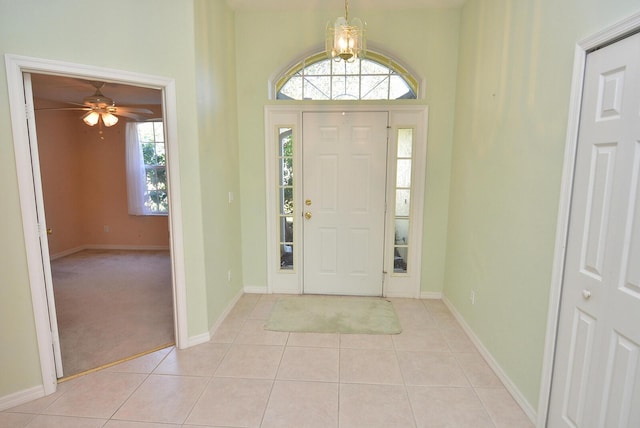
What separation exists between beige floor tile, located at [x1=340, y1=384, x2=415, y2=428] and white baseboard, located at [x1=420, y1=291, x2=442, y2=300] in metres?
1.66

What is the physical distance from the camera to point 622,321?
1.39 meters

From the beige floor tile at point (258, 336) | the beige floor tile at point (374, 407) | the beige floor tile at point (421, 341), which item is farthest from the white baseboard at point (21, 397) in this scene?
the beige floor tile at point (421, 341)

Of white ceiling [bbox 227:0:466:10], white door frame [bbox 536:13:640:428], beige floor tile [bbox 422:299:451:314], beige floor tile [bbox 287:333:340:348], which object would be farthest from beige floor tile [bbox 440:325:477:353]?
white ceiling [bbox 227:0:466:10]

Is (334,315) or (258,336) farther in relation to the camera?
(334,315)

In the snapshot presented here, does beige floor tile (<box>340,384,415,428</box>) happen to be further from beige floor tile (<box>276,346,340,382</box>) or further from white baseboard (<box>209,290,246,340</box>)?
white baseboard (<box>209,290,246,340</box>)

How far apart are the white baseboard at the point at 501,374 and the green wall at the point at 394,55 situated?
776mm

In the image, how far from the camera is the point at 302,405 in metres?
Answer: 2.08

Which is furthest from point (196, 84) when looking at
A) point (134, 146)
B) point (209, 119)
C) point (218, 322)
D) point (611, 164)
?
point (134, 146)

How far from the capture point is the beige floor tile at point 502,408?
76.6 inches

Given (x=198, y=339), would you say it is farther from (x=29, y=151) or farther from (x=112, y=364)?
(x=29, y=151)

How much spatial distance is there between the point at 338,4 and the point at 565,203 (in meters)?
2.83

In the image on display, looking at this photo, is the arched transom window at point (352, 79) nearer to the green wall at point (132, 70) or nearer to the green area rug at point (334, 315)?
the green wall at point (132, 70)

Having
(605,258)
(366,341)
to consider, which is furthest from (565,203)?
(366,341)

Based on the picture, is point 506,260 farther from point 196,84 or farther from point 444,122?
point 196,84
